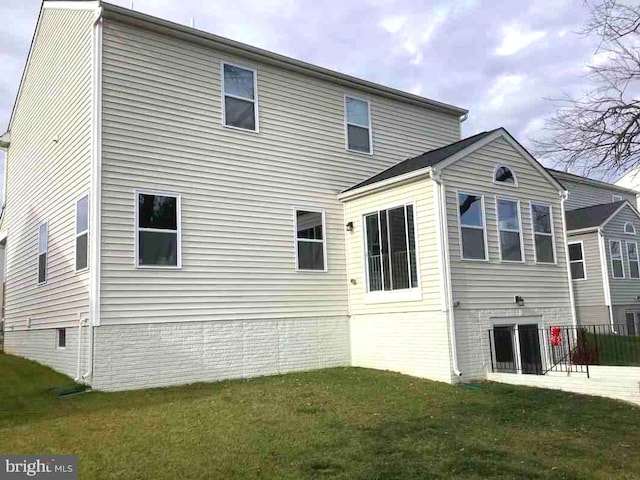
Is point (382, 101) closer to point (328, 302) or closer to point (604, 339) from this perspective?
point (328, 302)

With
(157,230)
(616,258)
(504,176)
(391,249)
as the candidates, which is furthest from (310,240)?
(616,258)

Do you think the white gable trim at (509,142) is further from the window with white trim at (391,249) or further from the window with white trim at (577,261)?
A: the window with white trim at (577,261)

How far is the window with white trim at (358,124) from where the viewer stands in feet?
46.3

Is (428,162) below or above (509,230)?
above

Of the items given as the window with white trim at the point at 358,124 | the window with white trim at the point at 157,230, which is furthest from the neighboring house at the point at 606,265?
the window with white trim at the point at 157,230

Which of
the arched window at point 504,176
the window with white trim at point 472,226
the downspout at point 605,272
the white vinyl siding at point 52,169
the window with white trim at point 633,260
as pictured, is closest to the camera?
the white vinyl siding at point 52,169

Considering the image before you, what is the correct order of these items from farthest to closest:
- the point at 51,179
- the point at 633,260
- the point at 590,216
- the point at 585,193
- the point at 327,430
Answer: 1. the point at 585,193
2. the point at 590,216
3. the point at 633,260
4. the point at 51,179
5. the point at 327,430

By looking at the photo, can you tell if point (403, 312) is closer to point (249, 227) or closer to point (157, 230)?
point (249, 227)

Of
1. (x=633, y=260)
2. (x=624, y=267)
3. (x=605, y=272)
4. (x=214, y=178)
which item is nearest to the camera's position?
(x=214, y=178)

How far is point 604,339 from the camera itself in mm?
14875

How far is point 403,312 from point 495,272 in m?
2.18

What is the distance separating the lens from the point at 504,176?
41.6ft

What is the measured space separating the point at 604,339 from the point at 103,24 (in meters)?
13.9

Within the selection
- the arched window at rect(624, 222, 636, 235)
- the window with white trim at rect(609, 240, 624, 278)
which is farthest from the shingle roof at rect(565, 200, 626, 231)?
the window with white trim at rect(609, 240, 624, 278)
